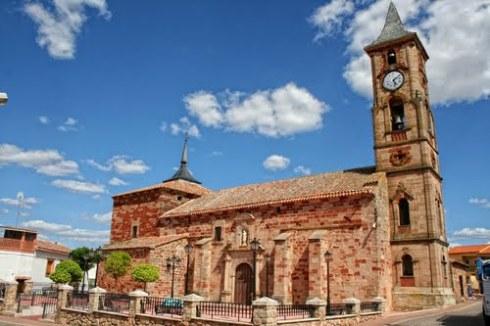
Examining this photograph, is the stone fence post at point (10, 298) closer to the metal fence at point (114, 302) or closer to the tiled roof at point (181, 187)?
the metal fence at point (114, 302)

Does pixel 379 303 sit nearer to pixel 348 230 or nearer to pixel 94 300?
pixel 348 230

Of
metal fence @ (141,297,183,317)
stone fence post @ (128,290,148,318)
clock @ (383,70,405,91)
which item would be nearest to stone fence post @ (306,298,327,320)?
metal fence @ (141,297,183,317)

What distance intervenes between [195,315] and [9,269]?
25.5 metres

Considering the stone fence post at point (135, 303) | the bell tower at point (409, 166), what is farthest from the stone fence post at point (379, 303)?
the stone fence post at point (135, 303)

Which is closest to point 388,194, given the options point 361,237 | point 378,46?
point 361,237

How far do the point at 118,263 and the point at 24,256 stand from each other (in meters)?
13.2

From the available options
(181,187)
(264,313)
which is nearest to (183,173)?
(181,187)

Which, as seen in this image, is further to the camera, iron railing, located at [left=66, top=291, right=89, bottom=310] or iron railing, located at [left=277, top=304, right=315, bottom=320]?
iron railing, located at [left=66, top=291, right=89, bottom=310]

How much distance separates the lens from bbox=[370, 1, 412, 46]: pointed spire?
26.8 metres

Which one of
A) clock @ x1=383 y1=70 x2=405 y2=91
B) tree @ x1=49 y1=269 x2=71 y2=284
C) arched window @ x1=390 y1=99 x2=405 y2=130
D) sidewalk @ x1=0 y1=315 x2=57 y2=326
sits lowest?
sidewalk @ x1=0 y1=315 x2=57 y2=326

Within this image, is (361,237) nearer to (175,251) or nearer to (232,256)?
(232,256)

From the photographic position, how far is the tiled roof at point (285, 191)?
77.2 feet

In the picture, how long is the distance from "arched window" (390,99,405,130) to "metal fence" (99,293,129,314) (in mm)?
18508

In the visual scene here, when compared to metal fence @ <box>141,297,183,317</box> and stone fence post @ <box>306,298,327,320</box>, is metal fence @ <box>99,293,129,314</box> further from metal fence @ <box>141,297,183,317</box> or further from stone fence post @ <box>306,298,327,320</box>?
stone fence post @ <box>306,298,327,320</box>
